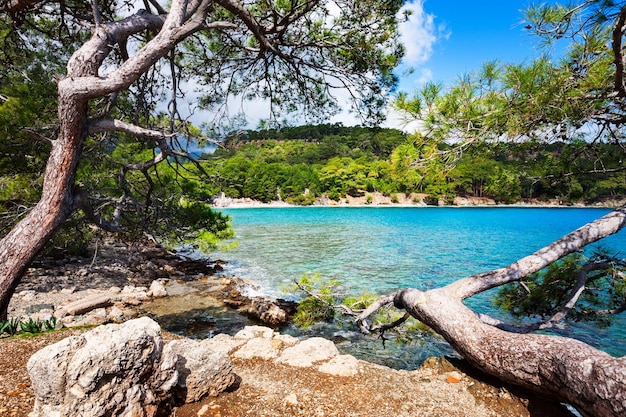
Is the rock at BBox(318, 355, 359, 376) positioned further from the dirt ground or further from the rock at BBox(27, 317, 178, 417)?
the rock at BBox(27, 317, 178, 417)

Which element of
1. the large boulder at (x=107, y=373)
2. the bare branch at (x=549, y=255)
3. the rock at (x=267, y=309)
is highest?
the bare branch at (x=549, y=255)

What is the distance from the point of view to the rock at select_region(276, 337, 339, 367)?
12.3ft

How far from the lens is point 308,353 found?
3.97m

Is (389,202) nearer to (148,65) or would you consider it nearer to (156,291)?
(156,291)

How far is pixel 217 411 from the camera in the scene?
2.59 meters

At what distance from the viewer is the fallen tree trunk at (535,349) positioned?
212 centimetres

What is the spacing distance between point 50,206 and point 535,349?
457 cm

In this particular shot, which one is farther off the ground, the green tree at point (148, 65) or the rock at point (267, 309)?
the green tree at point (148, 65)

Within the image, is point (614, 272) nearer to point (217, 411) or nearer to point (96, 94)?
point (217, 411)

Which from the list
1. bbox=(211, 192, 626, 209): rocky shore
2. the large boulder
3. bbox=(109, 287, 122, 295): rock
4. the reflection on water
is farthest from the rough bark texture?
bbox=(211, 192, 626, 209): rocky shore

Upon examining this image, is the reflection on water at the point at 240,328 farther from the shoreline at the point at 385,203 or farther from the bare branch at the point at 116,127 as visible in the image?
the shoreline at the point at 385,203

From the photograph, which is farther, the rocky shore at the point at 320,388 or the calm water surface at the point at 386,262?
the calm water surface at the point at 386,262

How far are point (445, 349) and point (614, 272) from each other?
341 cm

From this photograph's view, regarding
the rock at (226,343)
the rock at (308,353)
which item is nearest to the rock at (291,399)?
the rock at (308,353)
